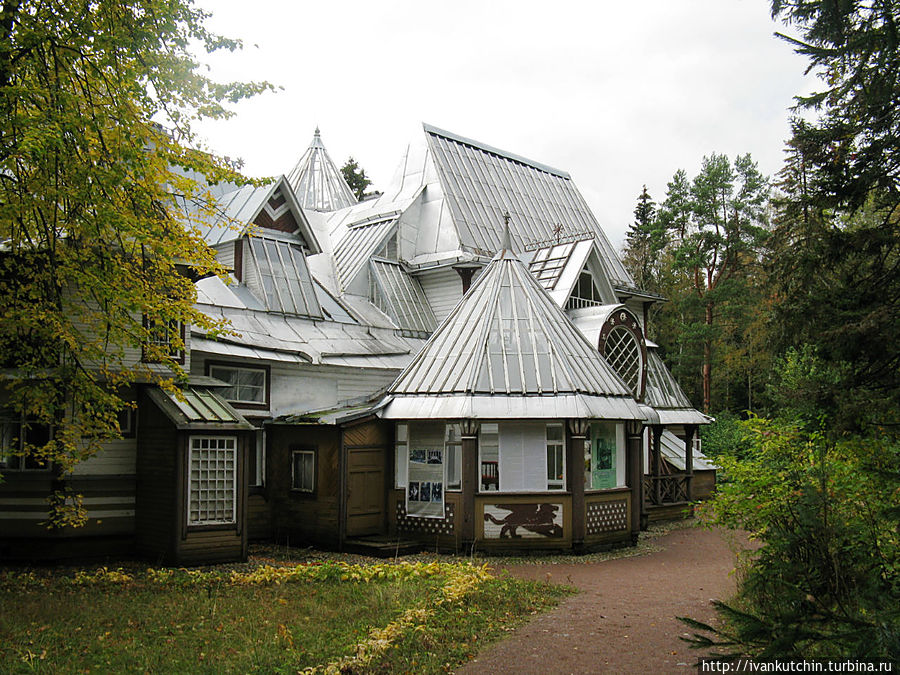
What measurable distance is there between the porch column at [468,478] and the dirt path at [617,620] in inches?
61.3

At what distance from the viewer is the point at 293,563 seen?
48.2 ft

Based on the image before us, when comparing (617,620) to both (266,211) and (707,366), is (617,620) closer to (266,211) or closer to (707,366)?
(266,211)

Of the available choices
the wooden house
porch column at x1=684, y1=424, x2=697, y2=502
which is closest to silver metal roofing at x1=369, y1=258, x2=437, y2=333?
the wooden house

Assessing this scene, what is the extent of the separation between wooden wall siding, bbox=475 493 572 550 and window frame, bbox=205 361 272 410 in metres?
5.71

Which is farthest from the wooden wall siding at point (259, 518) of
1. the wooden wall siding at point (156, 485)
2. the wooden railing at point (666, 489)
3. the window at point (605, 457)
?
the wooden railing at point (666, 489)

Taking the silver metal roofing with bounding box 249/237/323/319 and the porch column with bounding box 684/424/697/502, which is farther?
the porch column with bounding box 684/424/697/502

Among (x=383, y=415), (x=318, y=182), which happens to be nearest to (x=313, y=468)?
(x=383, y=415)

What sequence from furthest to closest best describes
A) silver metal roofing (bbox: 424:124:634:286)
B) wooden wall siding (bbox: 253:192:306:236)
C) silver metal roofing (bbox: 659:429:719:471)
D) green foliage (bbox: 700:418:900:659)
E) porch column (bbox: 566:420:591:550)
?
silver metal roofing (bbox: 659:429:719:471) < silver metal roofing (bbox: 424:124:634:286) < wooden wall siding (bbox: 253:192:306:236) < porch column (bbox: 566:420:591:550) < green foliage (bbox: 700:418:900:659)

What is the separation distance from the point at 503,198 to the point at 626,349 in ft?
28.0

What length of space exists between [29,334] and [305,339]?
8.90 m

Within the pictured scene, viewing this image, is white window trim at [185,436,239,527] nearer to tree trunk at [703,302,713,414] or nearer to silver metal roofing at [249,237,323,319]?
silver metal roofing at [249,237,323,319]

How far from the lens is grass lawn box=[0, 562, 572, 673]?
7.96 meters

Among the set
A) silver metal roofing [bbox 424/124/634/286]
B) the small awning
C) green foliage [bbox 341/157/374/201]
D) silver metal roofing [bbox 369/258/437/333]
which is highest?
green foliage [bbox 341/157/374/201]

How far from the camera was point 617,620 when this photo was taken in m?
9.95
